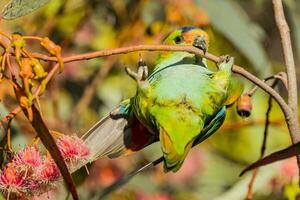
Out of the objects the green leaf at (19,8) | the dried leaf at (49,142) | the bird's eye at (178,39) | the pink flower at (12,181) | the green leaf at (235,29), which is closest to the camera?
the dried leaf at (49,142)

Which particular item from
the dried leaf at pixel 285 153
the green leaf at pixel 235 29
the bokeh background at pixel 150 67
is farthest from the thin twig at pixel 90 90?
the dried leaf at pixel 285 153

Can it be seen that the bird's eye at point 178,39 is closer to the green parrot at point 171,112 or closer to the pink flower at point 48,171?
the green parrot at point 171,112

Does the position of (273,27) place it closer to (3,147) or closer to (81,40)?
(81,40)

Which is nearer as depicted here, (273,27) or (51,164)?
(51,164)

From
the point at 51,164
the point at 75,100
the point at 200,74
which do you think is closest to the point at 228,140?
the point at 75,100

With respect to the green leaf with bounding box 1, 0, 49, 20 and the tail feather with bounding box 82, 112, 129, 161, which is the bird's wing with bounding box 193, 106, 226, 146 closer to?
the tail feather with bounding box 82, 112, 129, 161

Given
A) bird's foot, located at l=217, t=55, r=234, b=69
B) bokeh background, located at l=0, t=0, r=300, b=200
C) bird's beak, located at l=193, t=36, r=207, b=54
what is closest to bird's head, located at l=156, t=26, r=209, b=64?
bird's beak, located at l=193, t=36, r=207, b=54
